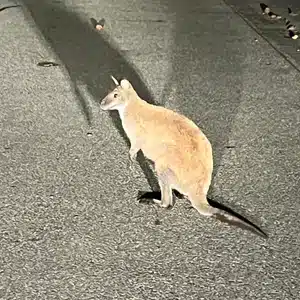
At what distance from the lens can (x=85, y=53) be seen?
15.0 ft

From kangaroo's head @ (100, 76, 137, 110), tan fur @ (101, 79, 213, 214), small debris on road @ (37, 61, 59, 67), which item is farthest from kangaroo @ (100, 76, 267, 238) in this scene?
small debris on road @ (37, 61, 59, 67)

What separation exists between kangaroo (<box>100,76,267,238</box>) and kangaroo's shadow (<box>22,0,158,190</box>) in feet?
1.14

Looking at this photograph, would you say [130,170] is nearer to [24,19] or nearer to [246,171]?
[246,171]

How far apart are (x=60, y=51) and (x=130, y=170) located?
1827mm

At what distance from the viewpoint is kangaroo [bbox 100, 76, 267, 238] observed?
251 cm

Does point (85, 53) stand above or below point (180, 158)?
below

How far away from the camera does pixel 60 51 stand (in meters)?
4.57

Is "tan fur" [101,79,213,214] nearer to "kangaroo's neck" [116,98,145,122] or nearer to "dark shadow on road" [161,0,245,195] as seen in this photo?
"kangaroo's neck" [116,98,145,122]

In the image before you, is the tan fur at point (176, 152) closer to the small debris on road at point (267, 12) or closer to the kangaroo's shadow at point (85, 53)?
the kangaroo's shadow at point (85, 53)

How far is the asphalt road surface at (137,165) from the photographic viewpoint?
90.4 inches

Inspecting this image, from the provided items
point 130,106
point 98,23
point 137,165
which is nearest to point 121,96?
point 130,106

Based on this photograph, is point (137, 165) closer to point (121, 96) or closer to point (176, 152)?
point (121, 96)

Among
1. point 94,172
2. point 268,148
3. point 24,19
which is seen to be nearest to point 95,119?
point 94,172

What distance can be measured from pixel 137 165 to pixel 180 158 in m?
0.54
